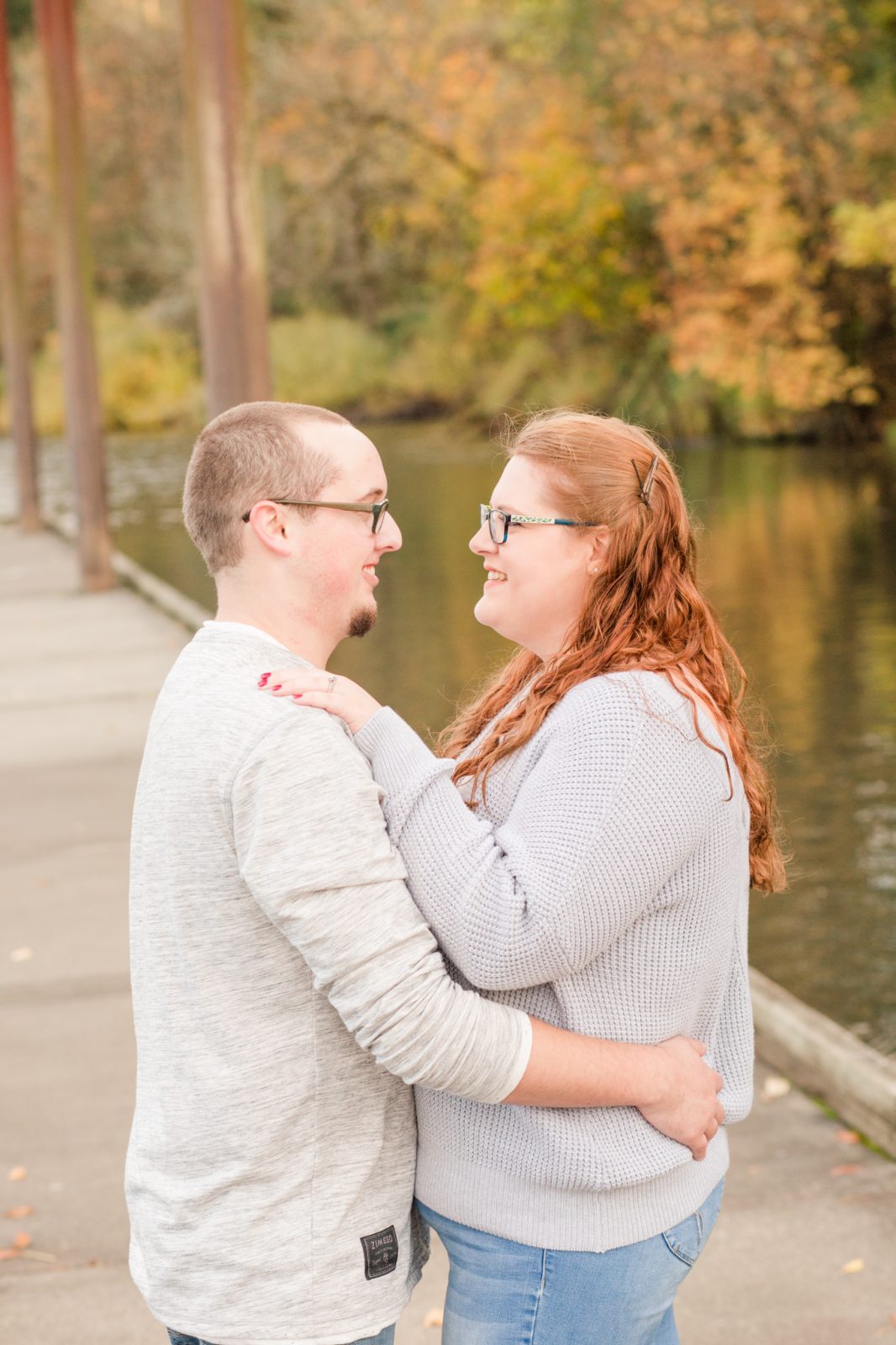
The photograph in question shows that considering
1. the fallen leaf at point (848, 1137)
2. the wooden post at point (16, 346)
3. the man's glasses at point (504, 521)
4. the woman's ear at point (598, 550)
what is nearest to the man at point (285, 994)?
the man's glasses at point (504, 521)

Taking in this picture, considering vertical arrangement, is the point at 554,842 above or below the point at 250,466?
below

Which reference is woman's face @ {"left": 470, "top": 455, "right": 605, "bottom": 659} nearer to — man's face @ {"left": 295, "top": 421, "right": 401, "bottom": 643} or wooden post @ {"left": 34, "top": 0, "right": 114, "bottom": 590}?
man's face @ {"left": 295, "top": 421, "right": 401, "bottom": 643}

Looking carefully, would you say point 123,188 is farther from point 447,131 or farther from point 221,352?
point 221,352

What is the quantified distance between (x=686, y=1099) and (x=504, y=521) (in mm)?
783

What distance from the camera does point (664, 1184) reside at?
2074mm

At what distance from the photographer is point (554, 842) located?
1.90m

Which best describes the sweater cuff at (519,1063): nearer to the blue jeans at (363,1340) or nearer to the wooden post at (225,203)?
the blue jeans at (363,1340)

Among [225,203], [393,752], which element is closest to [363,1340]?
[393,752]

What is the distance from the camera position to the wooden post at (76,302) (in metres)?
16.2

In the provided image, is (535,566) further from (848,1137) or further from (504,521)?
(848,1137)

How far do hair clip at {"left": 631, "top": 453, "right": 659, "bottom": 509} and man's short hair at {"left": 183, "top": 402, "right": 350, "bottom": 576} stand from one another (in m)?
0.40

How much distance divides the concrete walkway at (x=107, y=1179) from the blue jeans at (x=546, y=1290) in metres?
1.47

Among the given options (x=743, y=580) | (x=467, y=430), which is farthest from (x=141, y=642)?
(x=467, y=430)

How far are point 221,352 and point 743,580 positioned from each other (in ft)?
29.9
